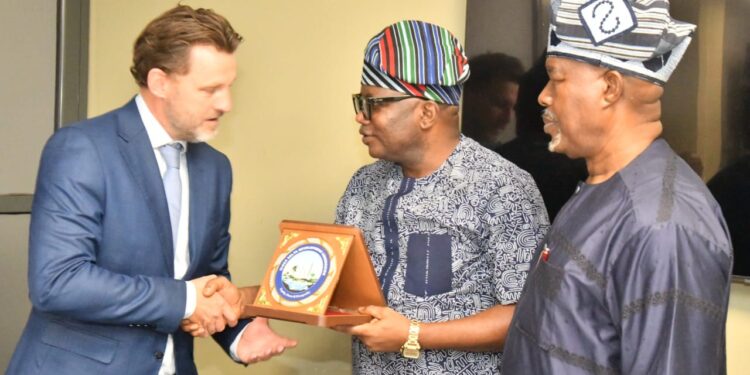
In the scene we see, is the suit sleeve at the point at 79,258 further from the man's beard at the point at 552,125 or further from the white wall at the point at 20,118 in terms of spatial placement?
the white wall at the point at 20,118

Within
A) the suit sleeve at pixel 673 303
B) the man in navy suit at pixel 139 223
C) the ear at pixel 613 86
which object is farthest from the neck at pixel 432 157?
the suit sleeve at pixel 673 303

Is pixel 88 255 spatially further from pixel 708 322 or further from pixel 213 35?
pixel 708 322

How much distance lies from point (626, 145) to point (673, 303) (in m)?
0.36

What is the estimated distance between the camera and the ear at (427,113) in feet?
7.81

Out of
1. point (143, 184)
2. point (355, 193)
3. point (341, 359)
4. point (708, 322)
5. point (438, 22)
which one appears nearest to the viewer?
point (708, 322)

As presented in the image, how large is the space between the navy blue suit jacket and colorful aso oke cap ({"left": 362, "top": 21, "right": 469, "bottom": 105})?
0.63 m

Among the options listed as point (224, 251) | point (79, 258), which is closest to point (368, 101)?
point (224, 251)

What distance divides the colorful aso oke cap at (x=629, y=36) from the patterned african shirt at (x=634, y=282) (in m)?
0.16

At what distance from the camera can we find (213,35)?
2.28 m

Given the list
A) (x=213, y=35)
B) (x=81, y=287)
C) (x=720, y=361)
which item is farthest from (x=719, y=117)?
(x=81, y=287)

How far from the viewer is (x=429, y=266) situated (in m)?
2.34

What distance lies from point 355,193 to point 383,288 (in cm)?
35

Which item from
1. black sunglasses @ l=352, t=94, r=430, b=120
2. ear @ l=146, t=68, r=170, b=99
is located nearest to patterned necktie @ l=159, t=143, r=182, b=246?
ear @ l=146, t=68, r=170, b=99

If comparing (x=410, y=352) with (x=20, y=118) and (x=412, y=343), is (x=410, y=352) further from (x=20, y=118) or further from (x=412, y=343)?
(x=20, y=118)
